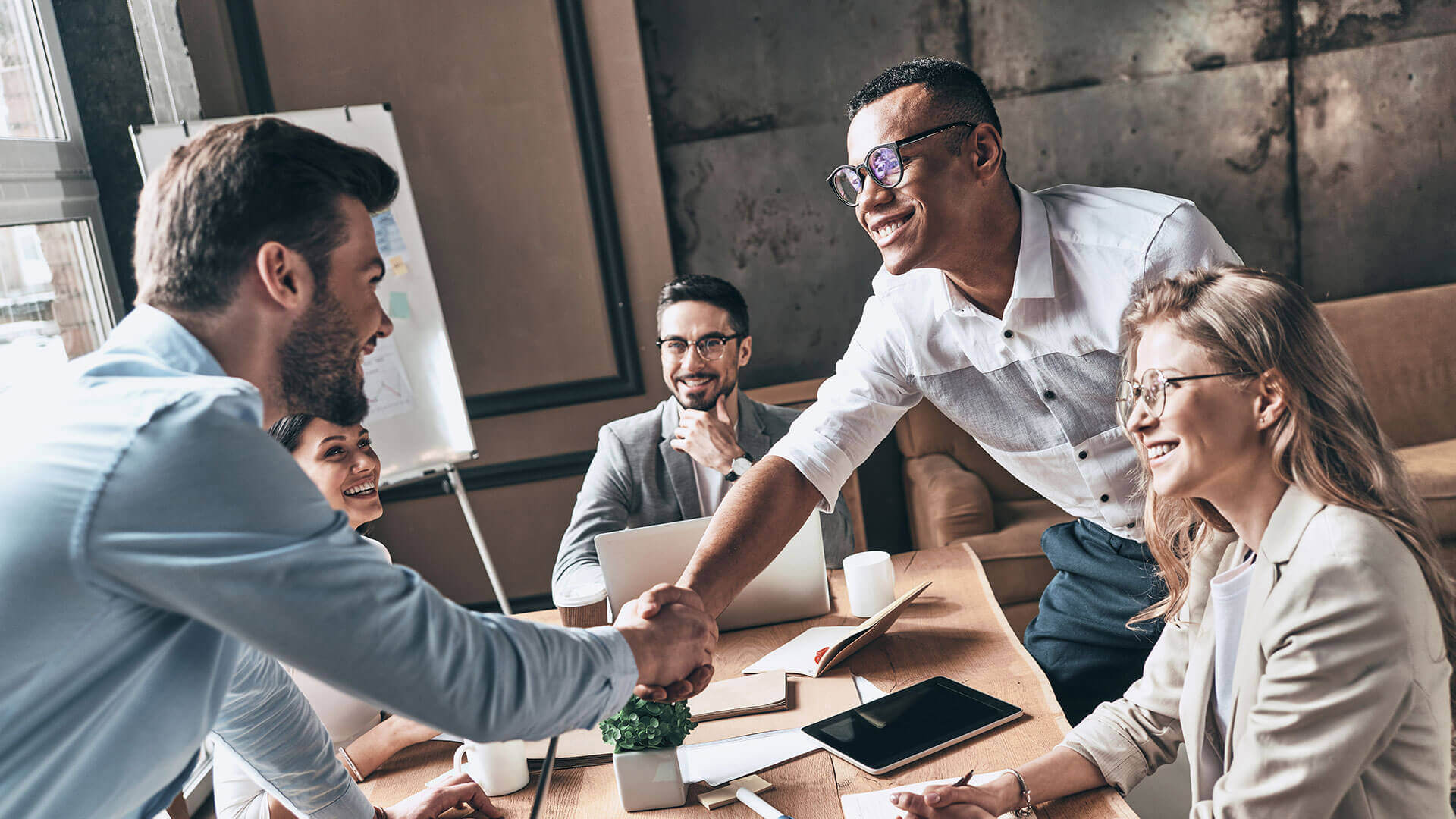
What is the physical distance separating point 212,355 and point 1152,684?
4.07ft

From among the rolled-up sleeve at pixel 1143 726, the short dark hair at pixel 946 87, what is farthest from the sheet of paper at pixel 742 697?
the short dark hair at pixel 946 87

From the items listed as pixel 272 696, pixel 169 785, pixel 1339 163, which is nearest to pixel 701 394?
pixel 272 696

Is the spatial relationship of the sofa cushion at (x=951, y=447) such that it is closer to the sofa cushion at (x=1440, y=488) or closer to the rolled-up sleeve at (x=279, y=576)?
the sofa cushion at (x=1440, y=488)

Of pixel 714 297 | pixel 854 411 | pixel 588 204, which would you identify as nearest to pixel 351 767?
pixel 854 411

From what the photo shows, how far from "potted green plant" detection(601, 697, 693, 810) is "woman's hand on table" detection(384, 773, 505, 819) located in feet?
0.62

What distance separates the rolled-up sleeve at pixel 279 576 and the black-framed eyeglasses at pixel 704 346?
5.60ft

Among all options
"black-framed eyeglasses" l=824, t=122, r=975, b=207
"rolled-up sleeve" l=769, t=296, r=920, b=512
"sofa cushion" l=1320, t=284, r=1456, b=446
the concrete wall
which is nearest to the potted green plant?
"rolled-up sleeve" l=769, t=296, r=920, b=512

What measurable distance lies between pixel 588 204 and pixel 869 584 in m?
2.16

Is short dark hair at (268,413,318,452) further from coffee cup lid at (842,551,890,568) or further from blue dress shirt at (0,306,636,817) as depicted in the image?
coffee cup lid at (842,551,890,568)

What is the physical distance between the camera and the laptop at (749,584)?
5.58ft

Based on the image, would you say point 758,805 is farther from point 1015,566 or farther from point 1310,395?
point 1015,566

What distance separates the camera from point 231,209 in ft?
3.12

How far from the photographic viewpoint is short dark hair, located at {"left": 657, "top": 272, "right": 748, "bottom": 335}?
261 centimetres

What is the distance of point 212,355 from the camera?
96 cm
